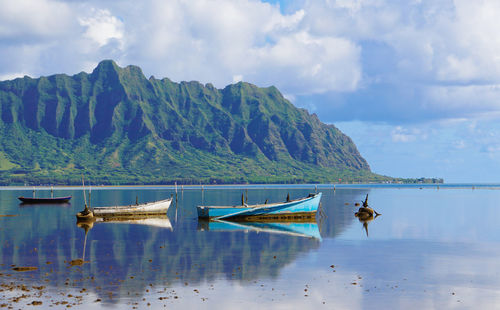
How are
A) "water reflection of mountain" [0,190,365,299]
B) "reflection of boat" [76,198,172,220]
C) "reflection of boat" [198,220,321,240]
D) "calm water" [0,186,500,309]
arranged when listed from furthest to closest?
1. "reflection of boat" [76,198,172,220]
2. "reflection of boat" [198,220,321,240]
3. "water reflection of mountain" [0,190,365,299]
4. "calm water" [0,186,500,309]

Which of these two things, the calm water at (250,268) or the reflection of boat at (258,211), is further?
the reflection of boat at (258,211)

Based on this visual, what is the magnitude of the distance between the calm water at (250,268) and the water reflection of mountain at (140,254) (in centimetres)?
9

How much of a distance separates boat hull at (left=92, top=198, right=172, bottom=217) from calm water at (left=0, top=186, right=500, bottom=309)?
18.1 metres

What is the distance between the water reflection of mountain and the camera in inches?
1516

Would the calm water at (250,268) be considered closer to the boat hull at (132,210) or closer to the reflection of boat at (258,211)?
the reflection of boat at (258,211)

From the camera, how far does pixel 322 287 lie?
36531 millimetres

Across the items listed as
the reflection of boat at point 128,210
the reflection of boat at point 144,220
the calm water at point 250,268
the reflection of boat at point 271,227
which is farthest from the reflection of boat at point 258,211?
the reflection of boat at point 128,210

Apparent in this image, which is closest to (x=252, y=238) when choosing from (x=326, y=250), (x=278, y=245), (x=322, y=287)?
(x=278, y=245)

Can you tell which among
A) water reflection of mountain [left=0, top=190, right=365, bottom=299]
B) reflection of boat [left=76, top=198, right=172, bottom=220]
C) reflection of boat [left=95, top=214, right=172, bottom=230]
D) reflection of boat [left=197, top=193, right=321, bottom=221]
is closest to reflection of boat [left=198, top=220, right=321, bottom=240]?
reflection of boat [left=197, top=193, right=321, bottom=221]

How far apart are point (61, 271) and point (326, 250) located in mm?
25987

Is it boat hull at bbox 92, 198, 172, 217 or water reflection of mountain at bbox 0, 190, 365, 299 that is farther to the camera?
boat hull at bbox 92, 198, 172, 217

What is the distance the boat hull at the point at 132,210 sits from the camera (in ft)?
316

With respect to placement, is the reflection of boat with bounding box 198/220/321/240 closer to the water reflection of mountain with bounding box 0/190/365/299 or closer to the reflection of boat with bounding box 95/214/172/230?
the water reflection of mountain with bounding box 0/190/365/299

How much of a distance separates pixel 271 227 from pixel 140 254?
32.0m
